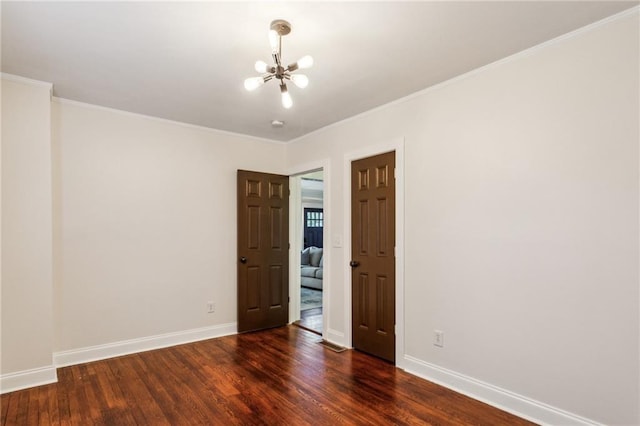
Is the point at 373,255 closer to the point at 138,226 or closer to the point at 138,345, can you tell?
the point at 138,226

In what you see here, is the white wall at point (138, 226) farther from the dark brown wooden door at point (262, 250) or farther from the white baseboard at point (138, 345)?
the dark brown wooden door at point (262, 250)

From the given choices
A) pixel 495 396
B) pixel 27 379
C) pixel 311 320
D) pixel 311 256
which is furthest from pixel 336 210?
pixel 311 256

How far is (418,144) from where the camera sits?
3.24m

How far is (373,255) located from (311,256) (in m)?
5.04

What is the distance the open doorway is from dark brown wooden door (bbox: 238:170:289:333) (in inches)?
13.5

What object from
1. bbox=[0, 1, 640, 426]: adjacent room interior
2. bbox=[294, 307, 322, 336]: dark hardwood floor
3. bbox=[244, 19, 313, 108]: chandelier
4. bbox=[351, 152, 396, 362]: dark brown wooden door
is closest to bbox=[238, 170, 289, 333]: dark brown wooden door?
bbox=[0, 1, 640, 426]: adjacent room interior

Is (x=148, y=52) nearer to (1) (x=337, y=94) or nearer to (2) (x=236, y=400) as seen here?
(1) (x=337, y=94)

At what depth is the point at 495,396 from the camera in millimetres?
2580

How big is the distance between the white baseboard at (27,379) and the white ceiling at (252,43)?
2438 millimetres

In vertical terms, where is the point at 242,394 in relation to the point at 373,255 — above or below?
below

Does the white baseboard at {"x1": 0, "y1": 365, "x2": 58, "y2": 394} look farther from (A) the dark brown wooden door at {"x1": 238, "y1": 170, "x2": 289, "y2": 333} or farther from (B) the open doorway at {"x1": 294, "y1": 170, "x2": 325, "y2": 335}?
(B) the open doorway at {"x1": 294, "y1": 170, "x2": 325, "y2": 335}

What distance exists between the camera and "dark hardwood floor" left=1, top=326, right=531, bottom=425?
7.96ft

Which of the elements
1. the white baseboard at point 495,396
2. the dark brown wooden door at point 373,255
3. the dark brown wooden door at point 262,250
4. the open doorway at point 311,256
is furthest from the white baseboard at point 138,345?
the white baseboard at point 495,396

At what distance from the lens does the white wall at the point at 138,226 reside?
11.3 feet
